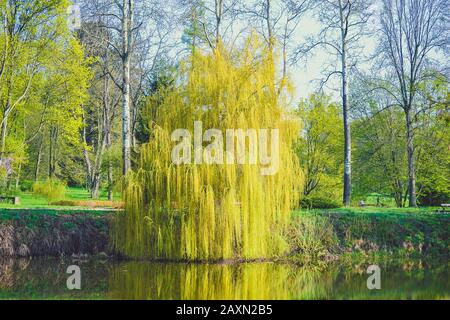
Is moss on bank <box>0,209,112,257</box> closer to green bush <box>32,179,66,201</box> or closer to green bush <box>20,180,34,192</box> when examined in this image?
green bush <box>32,179,66,201</box>

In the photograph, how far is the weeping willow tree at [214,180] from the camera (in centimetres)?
1567

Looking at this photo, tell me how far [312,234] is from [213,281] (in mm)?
5269

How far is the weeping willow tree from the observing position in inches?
617

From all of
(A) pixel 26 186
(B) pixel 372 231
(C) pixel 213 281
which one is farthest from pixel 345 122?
(A) pixel 26 186

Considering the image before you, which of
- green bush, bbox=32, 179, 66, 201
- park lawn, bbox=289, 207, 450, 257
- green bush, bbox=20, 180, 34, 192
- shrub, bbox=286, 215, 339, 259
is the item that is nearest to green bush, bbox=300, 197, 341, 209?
park lawn, bbox=289, 207, 450, 257

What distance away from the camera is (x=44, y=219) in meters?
18.0

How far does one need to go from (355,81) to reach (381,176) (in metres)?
5.21

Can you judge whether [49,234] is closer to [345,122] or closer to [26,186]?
[345,122]

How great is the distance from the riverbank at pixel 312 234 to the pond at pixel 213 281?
0.80 m

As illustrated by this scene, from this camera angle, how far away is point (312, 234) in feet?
58.4

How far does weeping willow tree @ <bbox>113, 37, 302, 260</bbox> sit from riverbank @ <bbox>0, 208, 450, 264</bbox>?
4.83ft

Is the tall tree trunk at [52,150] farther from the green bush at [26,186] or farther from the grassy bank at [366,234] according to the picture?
the grassy bank at [366,234]

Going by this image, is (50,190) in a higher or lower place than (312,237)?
higher
